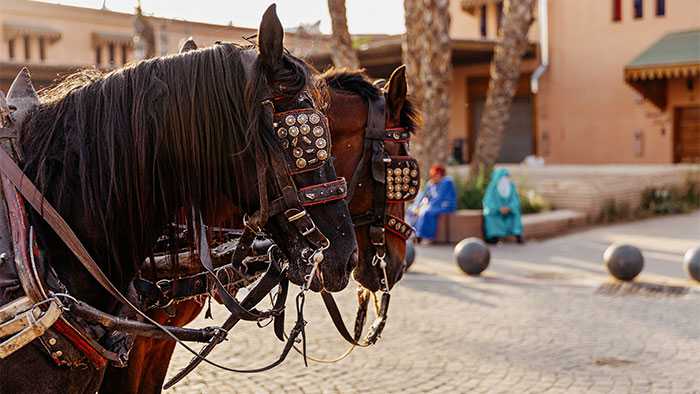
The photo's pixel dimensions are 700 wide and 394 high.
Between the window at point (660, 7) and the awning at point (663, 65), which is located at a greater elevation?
the window at point (660, 7)

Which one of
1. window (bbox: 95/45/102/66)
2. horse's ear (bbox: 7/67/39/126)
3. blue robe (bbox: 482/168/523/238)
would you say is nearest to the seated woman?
blue robe (bbox: 482/168/523/238)

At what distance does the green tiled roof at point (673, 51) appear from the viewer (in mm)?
20328

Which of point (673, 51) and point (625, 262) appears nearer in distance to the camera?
point (625, 262)

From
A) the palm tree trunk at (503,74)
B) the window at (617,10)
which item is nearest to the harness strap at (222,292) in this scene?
the palm tree trunk at (503,74)

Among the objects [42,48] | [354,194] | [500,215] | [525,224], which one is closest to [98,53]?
[42,48]

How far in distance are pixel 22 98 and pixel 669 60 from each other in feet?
68.2

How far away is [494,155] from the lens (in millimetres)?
14555

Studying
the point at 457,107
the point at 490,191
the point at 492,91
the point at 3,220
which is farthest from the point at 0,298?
the point at 457,107

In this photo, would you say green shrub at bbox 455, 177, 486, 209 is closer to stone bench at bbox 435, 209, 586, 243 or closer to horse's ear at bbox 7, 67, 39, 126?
stone bench at bbox 435, 209, 586, 243

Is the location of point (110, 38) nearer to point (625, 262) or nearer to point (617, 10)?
point (617, 10)

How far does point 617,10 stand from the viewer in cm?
2322

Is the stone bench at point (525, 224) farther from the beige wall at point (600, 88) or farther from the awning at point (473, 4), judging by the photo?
the awning at point (473, 4)

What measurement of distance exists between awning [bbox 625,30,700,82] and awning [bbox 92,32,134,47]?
1781cm

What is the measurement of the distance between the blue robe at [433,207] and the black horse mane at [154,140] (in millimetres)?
9786
